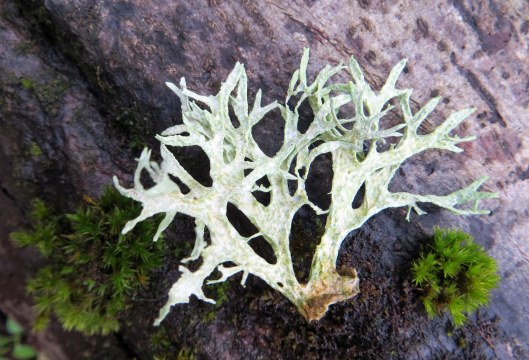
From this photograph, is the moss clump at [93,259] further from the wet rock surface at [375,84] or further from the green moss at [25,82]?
the green moss at [25,82]

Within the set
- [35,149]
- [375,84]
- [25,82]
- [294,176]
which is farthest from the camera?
[35,149]

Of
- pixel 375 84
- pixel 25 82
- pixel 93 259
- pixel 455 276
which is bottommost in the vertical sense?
pixel 93 259

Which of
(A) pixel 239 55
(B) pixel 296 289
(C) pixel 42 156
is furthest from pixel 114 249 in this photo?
(A) pixel 239 55

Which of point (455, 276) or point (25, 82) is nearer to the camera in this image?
point (455, 276)

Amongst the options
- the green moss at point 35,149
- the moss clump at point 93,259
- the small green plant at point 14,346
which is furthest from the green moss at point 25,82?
the small green plant at point 14,346

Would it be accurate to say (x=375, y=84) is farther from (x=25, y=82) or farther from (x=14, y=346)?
(x=14, y=346)

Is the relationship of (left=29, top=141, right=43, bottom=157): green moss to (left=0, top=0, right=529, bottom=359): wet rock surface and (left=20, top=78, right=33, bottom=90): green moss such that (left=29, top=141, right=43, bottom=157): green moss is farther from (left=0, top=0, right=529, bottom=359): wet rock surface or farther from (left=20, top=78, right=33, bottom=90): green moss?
(left=0, top=0, right=529, bottom=359): wet rock surface

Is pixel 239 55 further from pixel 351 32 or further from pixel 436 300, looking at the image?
A: pixel 436 300

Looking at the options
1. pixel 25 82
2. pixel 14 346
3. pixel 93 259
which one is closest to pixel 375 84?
pixel 93 259
